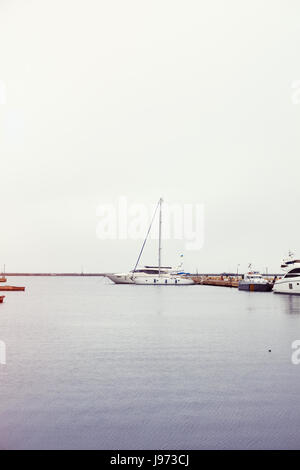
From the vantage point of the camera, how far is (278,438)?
1619 cm

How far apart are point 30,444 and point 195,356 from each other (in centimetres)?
1814

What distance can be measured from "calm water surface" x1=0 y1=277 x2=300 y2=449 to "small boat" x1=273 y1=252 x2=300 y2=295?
176 feet

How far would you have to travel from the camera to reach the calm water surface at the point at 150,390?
16297 mm

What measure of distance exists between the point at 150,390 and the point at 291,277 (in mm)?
81895

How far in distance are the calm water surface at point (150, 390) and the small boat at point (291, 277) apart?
53588 mm

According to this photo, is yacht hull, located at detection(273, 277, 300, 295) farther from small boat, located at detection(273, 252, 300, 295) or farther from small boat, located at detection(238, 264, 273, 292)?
small boat, located at detection(238, 264, 273, 292)

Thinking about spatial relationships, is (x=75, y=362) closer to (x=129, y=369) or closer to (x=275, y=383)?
(x=129, y=369)

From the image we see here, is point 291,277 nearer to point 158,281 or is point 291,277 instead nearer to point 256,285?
point 256,285

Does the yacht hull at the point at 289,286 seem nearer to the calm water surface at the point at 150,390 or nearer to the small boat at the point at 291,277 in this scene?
the small boat at the point at 291,277

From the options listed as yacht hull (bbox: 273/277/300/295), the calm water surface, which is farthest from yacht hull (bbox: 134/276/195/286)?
the calm water surface

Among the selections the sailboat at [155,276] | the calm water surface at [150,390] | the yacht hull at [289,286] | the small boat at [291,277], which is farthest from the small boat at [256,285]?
the calm water surface at [150,390]

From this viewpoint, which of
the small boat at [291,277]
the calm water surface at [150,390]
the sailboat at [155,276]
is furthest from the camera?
the sailboat at [155,276]
